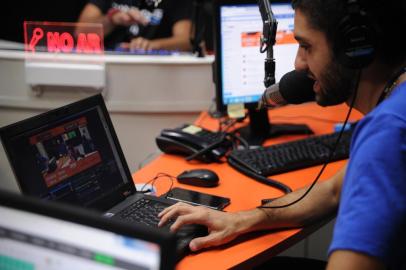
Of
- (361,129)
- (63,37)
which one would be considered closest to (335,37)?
(361,129)

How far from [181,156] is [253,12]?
55cm

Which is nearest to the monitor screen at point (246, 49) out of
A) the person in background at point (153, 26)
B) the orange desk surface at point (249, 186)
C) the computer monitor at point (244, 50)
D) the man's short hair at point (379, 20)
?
the computer monitor at point (244, 50)

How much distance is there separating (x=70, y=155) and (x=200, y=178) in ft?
1.37

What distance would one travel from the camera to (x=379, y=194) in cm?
82

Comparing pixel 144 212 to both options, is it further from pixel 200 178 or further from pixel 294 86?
pixel 294 86

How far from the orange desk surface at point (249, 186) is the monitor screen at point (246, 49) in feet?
0.66

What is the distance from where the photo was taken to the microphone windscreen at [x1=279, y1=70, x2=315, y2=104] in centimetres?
149

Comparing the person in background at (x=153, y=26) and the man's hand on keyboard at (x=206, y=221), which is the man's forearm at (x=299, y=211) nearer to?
the man's hand on keyboard at (x=206, y=221)

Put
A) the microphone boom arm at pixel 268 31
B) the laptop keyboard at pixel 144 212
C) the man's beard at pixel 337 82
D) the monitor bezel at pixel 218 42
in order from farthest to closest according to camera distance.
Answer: the monitor bezel at pixel 218 42 → the microphone boom arm at pixel 268 31 → the laptop keyboard at pixel 144 212 → the man's beard at pixel 337 82

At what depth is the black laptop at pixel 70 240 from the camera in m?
0.59

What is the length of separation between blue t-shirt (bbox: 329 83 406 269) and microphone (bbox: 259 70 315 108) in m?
0.63

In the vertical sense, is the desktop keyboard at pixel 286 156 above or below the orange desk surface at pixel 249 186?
above

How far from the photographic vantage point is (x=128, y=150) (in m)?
2.49

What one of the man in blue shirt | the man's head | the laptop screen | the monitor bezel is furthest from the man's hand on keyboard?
the monitor bezel
